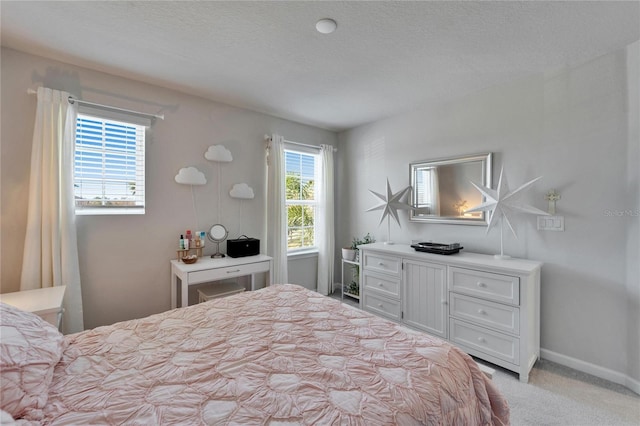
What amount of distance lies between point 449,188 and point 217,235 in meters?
2.58

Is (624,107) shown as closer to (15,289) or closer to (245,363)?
(245,363)

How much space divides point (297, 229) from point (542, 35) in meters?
3.10

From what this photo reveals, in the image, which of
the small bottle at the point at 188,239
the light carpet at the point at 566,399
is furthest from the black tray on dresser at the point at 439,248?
the small bottle at the point at 188,239

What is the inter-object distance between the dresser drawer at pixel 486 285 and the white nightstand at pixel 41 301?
9.62ft

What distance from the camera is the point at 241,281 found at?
10.8ft

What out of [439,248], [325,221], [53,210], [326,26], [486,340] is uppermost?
[326,26]

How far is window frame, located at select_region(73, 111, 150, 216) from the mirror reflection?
113 inches

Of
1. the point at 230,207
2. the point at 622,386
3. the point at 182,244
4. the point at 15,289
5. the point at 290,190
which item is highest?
the point at 290,190

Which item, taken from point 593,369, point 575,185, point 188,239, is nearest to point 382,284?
point 593,369

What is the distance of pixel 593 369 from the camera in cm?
214

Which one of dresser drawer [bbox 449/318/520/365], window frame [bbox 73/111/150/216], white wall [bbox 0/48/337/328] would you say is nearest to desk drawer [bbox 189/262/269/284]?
white wall [bbox 0/48/337/328]

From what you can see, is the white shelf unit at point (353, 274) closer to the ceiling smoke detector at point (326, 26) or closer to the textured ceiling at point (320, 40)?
the textured ceiling at point (320, 40)

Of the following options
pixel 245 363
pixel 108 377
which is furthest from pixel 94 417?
pixel 245 363

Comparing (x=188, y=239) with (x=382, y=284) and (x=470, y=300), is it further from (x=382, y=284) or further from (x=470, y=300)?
(x=470, y=300)
